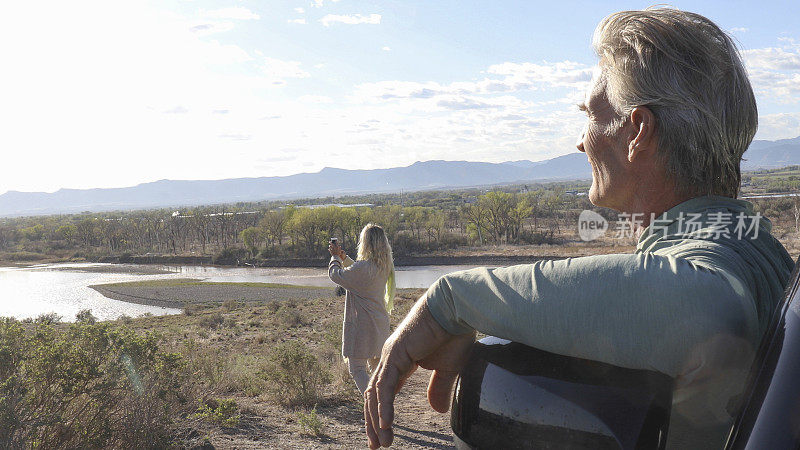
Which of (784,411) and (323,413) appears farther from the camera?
(323,413)

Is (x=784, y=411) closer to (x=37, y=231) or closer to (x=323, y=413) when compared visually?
(x=323, y=413)

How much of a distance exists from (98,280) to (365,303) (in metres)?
57.7

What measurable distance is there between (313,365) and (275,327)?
12740 mm

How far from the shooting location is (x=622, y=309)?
60 centimetres

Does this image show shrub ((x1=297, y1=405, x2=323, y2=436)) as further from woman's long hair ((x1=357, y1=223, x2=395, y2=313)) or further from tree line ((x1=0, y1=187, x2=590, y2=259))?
tree line ((x1=0, y1=187, x2=590, y2=259))

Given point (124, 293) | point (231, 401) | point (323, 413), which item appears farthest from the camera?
point (124, 293)

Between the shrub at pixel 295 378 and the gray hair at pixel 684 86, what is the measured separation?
6788mm

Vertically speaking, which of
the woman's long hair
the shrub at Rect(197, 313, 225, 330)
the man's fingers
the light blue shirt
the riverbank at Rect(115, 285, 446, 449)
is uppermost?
the light blue shirt

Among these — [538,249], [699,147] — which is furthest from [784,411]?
[538,249]

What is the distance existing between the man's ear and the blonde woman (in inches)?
184

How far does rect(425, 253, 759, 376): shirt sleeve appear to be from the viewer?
0.58 metres

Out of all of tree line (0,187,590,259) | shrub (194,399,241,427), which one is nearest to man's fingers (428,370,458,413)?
shrub (194,399,241,427)

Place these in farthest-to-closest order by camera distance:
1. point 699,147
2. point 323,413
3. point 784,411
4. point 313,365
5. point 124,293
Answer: point 124,293
point 313,365
point 323,413
point 699,147
point 784,411

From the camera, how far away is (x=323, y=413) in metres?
6.88
